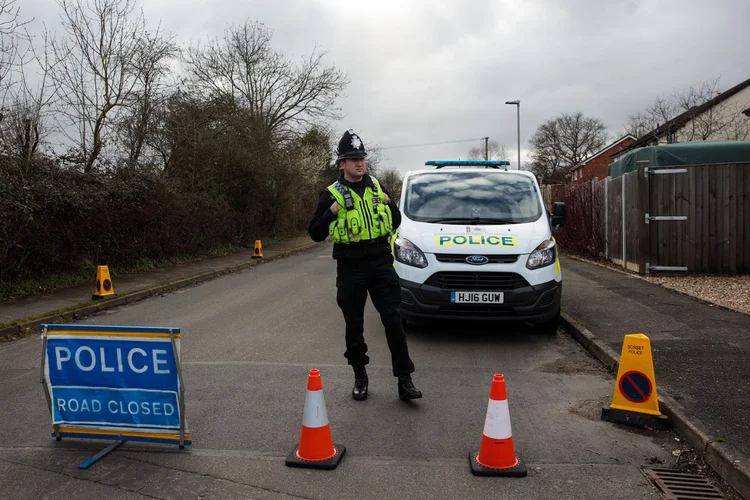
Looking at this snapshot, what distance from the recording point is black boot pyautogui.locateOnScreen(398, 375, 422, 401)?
15.9 feet

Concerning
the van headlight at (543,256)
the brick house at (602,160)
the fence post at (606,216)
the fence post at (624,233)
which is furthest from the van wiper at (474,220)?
the brick house at (602,160)

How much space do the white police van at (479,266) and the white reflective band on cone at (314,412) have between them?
10.4 feet

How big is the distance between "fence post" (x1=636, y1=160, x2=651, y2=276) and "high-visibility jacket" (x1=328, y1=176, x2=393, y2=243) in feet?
28.1

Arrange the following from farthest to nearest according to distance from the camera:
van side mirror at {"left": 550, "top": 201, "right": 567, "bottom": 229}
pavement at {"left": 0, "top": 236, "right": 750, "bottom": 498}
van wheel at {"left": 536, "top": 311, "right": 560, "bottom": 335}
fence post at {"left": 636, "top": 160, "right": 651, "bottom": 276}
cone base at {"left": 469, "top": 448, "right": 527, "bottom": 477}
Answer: fence post at {"left": 636, "top": 160, "right": 651, "bottom": 276}, van side mirror at {"left": 550, "top": 201, "right": 567, "bottom": 229}, van wheel at {"left": 536, "top": 311, "right": 560, "bottom": 335}, pavement at {"left": 0, "top": 236, "right": 750, "bottom": 498}, cone base at {"left": 469, "top": 448, "right": 527, "bottom": 477}

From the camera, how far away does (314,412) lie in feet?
12.1

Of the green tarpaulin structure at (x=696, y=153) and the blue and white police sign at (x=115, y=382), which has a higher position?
the green tarpaulin structure at (x=696, y=153)

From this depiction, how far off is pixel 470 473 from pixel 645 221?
951 cm

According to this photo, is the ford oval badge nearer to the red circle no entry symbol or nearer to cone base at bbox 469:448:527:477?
→ the red circle no entry symbol

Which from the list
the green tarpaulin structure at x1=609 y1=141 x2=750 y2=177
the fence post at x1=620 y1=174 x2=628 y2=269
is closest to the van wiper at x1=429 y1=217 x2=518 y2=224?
the fence post at x1=620 y1=174 x2=628 y2=269

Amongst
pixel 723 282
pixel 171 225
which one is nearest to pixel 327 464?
pixel 723 282

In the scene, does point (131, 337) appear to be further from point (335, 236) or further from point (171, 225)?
Answer: point (171, 225)

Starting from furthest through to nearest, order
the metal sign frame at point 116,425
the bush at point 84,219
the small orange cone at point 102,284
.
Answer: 1. the bush at point 84,219
2. the small orange cone at point 102,284
3. the metal sign frame at point 116,425

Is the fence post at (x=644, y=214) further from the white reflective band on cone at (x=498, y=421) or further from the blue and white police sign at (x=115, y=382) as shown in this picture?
the blue and white police sign at (x=115, y=382)

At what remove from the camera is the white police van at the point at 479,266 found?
6.67m
